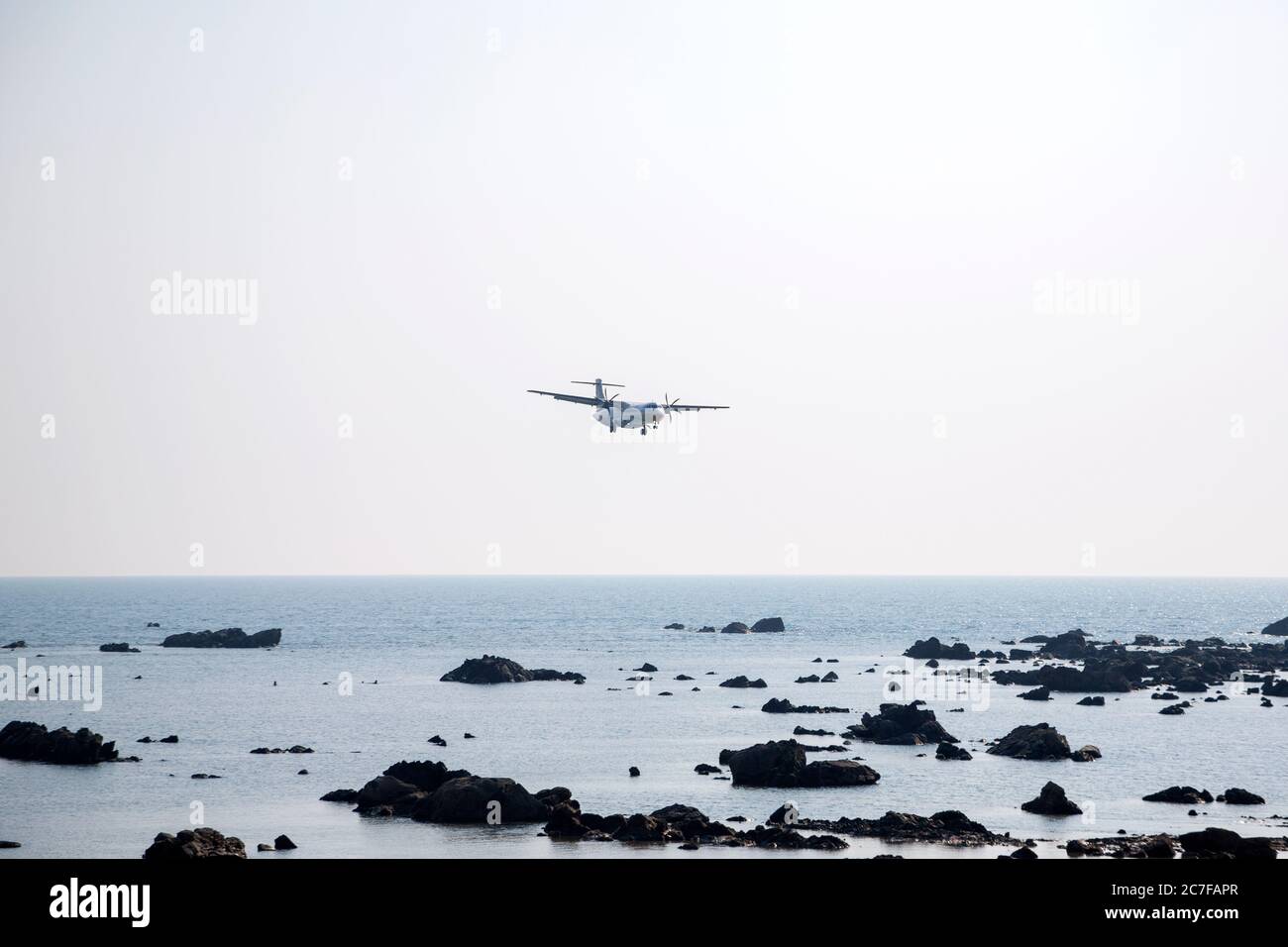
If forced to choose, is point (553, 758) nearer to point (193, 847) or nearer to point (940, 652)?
point (193, 847)

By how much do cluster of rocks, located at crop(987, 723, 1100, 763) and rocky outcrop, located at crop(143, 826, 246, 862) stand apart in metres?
52.6

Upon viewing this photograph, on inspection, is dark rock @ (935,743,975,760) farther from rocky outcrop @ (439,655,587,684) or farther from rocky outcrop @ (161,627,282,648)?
rocky outcrop @ (161,627,282,648)

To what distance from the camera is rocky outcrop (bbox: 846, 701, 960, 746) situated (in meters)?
95.3

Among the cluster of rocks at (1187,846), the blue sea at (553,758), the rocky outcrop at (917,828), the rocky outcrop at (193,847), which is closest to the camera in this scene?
the cluster of rocks at (1187,846)

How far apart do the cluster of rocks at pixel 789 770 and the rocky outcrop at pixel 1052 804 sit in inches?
455

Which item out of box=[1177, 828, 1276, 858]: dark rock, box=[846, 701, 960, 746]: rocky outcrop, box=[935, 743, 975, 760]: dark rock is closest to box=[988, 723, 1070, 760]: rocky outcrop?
box=[935, 743, 975, 760]: dark rock

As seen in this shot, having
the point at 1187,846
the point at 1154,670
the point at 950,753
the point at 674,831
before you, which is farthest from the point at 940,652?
the point at 1187,846

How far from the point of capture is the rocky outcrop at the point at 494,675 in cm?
14225

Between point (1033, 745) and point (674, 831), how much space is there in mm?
36819

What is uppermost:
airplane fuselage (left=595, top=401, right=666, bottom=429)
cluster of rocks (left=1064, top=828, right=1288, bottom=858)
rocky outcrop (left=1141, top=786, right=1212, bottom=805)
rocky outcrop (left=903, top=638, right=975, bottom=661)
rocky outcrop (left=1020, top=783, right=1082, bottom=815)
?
airplane fuselage (left=595, top=401, right=666, bottom=429)

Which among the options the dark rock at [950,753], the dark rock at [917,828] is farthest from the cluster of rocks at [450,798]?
the dark rock at [950,753]

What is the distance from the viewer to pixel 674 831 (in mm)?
61625

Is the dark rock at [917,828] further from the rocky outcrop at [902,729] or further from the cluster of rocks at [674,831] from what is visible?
the rocky outcrop at [902,729]
